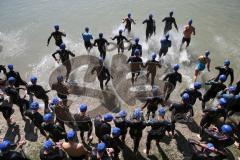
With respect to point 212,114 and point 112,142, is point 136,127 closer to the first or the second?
point 112,142

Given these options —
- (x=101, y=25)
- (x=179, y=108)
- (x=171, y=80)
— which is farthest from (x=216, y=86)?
(x=101, y=25)

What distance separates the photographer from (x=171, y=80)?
11.8m

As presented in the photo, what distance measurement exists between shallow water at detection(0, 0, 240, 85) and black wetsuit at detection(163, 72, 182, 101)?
6.97 feet

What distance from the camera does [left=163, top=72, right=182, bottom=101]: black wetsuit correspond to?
11590 millimetres

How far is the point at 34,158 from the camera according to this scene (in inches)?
379

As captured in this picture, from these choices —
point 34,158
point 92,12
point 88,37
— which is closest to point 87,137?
point 34,158

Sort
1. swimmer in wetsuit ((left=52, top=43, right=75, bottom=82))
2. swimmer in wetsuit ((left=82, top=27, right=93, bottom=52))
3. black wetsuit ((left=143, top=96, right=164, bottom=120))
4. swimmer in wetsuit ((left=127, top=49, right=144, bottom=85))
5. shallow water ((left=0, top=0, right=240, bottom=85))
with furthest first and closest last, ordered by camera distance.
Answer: shallow water ((left=0, top=0, right=240, bottom=85)) → swimmer in wetsuit ((left=82, top=27, right=93, bottom=52)) → swimmer in wetsuit ((left=52, top=43, right=75, bottom=82)) → swimmer in wetsuit ((left=127, top=49, right=144, bottom=85)) → black wetsuit ((left=143, top=96, right=164, bottom=120))

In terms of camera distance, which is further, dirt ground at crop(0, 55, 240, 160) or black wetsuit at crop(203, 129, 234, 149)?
dirt ground at crop(0, 55, 240, 160)

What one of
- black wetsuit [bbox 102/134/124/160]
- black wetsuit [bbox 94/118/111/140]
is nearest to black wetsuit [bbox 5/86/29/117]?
black wetsuit [bbox 94/118/111/140]

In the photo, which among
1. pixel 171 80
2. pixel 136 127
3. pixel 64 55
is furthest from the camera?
pixel 64 55

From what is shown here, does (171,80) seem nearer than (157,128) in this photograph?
No

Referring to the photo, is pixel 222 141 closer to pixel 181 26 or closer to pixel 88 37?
pixel 88 37

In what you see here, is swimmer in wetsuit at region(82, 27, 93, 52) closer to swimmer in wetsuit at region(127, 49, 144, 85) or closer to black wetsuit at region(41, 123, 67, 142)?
swimmer in wetsuit at region(127, 49, 144, 85)

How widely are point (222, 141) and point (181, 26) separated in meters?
13.3
